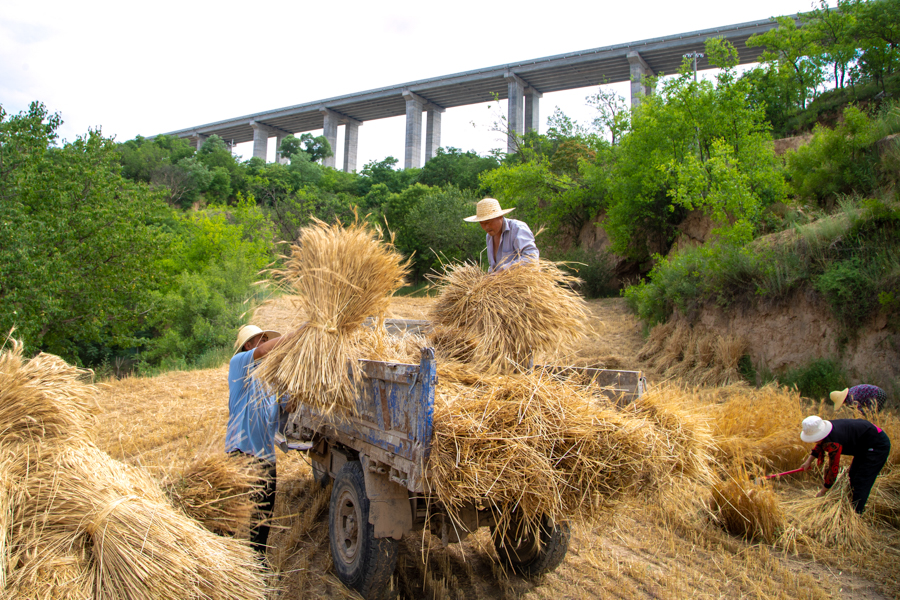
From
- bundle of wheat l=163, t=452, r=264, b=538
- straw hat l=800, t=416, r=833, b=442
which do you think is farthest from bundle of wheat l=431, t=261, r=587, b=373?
straw hat l=800, t=416, r=833, b=442

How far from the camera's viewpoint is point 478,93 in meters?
50.9

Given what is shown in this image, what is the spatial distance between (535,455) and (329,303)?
A: 5.18 ft

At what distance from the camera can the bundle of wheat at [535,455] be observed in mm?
2553

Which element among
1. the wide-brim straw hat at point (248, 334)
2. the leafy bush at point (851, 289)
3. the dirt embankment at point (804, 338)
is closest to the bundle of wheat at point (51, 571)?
the wide-brim straw hat at point (248, 334)

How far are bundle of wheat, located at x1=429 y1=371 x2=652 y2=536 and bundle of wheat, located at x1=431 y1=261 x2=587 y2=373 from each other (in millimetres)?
706

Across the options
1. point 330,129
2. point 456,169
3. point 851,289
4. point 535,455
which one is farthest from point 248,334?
point 330,129

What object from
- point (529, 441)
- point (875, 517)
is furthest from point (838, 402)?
point (529, 441)

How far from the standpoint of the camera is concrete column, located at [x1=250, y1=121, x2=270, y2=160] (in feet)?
206

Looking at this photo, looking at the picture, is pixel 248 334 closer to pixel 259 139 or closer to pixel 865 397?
pixel 865 397

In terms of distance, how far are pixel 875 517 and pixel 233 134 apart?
75.1 metres

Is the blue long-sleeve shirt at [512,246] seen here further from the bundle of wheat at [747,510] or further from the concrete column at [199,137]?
the concrete column at [199,137]

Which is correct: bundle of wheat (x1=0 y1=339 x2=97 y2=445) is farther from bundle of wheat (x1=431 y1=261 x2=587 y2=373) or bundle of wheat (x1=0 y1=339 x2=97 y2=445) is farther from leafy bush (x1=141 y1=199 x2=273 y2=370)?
leafy bush (x1=141 y1=199 x2=273 y2=370)

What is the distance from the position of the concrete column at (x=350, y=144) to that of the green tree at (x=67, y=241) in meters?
43.4

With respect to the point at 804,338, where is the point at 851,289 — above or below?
above
